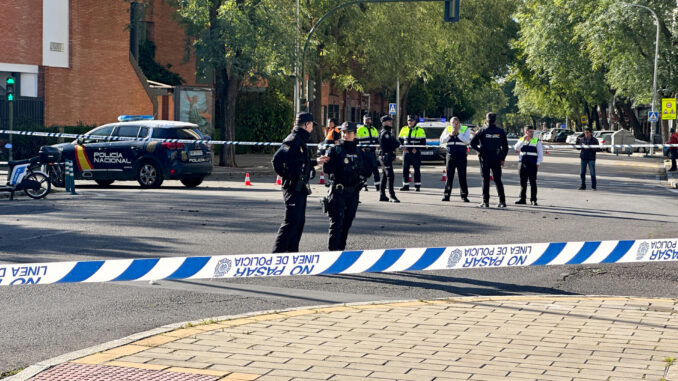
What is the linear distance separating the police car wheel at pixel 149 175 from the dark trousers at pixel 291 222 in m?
13.1

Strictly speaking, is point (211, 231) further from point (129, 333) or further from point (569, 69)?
point (569, 69)

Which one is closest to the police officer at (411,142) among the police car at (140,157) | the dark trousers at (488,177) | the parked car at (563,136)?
the dark trousers at (488,177)

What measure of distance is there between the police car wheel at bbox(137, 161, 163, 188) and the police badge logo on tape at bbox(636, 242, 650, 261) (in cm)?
1673

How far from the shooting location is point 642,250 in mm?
7824

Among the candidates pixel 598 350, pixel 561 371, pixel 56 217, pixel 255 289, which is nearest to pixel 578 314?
pixel 598 350

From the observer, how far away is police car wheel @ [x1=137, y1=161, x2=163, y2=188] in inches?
915

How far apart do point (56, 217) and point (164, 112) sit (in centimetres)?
3217

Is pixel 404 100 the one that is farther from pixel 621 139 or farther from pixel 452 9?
pixel 452 9

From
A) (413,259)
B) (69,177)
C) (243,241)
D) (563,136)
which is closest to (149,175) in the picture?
(69,177)

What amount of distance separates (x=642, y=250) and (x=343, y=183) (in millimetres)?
4033

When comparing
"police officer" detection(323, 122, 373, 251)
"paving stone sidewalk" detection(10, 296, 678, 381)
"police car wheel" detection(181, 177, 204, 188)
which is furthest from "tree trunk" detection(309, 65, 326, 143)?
"paving stone sidewalk" detection(10, 296, 678, 381)

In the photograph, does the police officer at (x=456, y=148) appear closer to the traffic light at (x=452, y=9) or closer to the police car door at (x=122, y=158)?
the police car door at (x=122, y=158)

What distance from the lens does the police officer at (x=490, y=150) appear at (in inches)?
746

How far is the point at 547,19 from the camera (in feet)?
199
